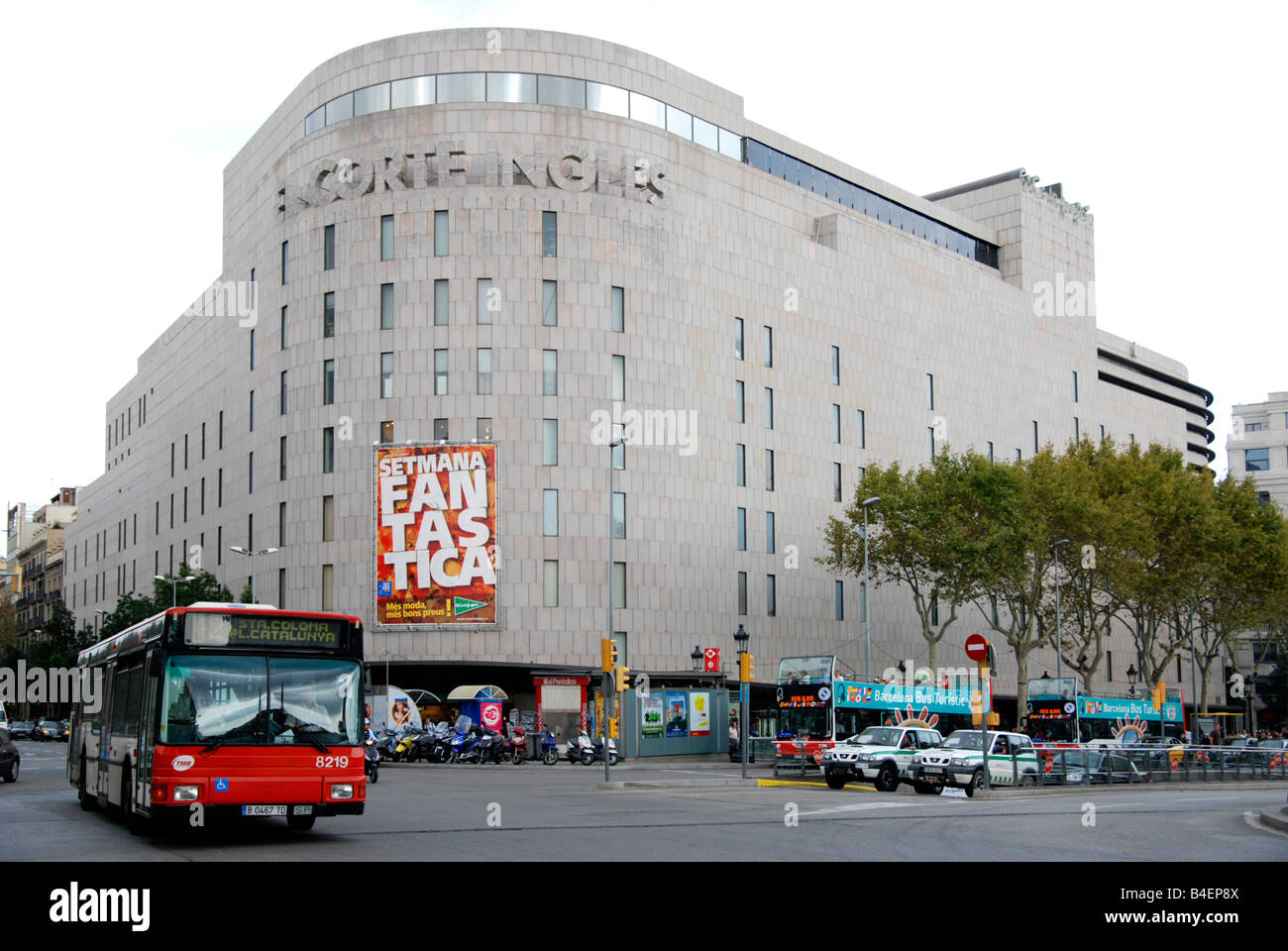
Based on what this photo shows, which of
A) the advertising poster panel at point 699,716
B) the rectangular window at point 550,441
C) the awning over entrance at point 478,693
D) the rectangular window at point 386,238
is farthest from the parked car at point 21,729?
the advertising poster panel at point 699,716

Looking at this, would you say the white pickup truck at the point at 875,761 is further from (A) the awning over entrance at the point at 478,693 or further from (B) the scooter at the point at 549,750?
(A) the awning over entrance at the point at 478,693

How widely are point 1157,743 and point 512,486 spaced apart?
2915 centimetres

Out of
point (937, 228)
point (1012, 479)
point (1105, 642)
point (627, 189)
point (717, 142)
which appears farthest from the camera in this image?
point (1105, 642)

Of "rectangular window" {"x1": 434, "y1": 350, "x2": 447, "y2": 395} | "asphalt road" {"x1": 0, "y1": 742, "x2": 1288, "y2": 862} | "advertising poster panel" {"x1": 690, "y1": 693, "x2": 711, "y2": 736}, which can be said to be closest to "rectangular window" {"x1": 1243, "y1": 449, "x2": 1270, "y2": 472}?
"advertising poster panel" {"x1": 690, "y1": 693, "x2": 711, "y2": 736}

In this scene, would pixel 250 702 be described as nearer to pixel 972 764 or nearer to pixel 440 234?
pixel 972 764

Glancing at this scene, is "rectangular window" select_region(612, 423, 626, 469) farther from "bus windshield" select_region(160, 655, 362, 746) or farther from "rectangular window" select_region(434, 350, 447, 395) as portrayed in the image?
"bus windshield" select_region(160, 655, 362, 746)

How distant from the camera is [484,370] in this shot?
6138cm

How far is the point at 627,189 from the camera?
64062mm

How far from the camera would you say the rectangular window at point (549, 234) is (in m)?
62.7

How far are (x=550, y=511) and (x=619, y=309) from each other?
1035 centimetres

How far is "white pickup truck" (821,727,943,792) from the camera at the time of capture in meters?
33.7

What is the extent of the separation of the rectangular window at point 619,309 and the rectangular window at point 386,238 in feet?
35.1
